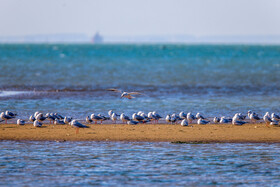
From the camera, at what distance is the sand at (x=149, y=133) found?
20.6m

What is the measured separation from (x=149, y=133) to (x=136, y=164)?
4.83 metres

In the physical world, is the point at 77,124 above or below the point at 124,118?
below

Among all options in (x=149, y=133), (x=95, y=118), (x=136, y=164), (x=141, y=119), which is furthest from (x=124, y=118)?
(x=136, y=164)

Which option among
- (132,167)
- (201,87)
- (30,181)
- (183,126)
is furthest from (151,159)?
(201,87)

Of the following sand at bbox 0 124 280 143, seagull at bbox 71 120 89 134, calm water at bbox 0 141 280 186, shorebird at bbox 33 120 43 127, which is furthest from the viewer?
shorebird at bbox 33 120 43 127

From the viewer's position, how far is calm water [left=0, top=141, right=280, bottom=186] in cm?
1512

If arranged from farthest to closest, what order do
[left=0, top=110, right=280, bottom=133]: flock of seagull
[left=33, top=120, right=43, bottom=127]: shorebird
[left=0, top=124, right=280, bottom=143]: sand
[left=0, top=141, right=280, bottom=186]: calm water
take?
[left=0, top=110, right=280, bottom=133]: flock of seagull < [left=33, top=120, right=43, bottom=127]: shorebird < [left=0, top=124, right=280, bottom=143]: sand < [left=0, top=141, right=280, bottom=186]: calm water

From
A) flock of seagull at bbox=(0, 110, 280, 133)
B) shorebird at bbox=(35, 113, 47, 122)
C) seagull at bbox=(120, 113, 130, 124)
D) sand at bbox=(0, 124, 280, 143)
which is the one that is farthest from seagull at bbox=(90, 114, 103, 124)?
shorebird at bbox=(35, 113, 47, 122)

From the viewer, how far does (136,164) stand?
55.4ft

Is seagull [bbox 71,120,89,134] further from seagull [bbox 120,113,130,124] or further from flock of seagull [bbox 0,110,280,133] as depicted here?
seagull [bbox 120,113,130,124]

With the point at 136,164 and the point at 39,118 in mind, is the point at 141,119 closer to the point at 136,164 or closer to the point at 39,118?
the point at 39,118

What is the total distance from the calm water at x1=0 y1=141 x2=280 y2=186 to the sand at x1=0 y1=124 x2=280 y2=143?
0.77m

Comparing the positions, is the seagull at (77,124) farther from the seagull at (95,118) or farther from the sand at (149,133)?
the seagull at (95,118)

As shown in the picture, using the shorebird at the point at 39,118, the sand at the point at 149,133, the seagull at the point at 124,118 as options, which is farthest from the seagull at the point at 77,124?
the shorebird at the point at 39,118
